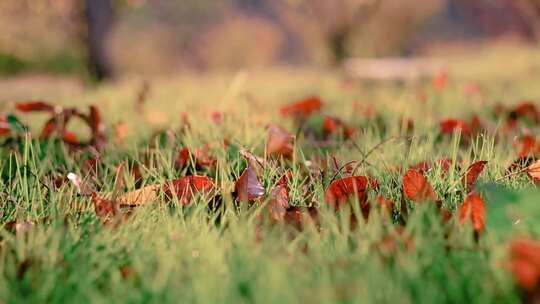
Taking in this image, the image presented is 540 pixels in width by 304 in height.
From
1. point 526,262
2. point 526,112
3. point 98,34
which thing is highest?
point 98,34

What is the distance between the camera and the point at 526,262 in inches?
42.3

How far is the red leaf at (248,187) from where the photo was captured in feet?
5.87

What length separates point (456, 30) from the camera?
29.2 metres

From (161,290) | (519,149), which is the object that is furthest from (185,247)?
(519,149)

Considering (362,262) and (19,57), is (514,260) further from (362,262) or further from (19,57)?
(19,57)

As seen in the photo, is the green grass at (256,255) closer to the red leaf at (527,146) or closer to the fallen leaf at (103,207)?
the fallen leaf at (103,207)

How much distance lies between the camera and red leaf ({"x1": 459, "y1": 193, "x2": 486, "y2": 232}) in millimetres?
1489

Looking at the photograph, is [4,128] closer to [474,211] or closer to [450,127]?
[450,127]

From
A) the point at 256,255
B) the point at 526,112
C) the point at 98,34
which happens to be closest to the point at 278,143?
the point at 256,255

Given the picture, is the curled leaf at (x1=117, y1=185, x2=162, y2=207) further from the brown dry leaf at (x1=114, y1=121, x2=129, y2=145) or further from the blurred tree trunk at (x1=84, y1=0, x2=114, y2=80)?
the blurred tree trunk at (x1=84, y1=0, x2=114, y2=80)

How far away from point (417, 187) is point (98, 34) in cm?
884

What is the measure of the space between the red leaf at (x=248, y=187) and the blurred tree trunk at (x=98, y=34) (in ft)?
27.9

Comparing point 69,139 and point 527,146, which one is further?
point 69,139

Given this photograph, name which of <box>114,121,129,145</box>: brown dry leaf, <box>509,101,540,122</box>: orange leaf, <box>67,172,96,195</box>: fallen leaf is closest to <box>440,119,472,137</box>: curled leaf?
<box>509,101,540,122</box>: orange leaf
